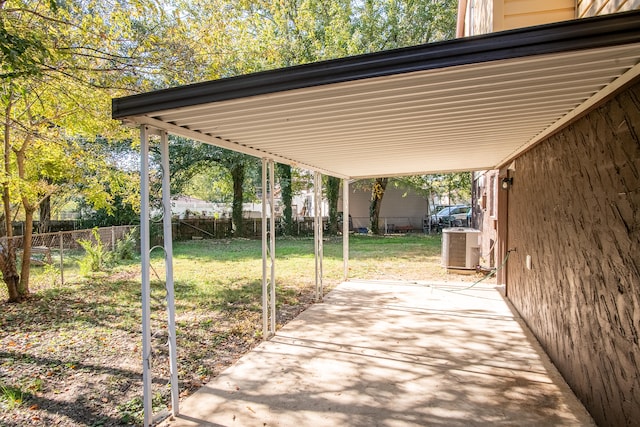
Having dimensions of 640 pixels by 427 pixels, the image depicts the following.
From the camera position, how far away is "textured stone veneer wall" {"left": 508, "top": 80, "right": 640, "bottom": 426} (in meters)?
2.04

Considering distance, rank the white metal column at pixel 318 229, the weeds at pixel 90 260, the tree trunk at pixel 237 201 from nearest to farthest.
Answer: the white metal column at pixel 318 229, the weeds at pixel 90 260, the tree trunk at pixel 237 201

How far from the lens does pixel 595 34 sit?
1382mm

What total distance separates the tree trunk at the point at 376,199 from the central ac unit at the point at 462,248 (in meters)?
8.24

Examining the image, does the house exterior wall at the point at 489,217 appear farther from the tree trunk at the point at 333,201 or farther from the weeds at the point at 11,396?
the tree trunk at the point at 333,201

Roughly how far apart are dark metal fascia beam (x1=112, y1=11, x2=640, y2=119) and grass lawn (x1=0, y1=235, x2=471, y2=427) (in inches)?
52.1

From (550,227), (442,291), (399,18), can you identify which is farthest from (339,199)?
(550,227)

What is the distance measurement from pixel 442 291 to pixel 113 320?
5194mm

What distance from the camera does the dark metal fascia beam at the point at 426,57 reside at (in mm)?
1373

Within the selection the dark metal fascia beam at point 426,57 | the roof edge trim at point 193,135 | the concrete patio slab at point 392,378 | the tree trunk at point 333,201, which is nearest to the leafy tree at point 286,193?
the tree trunk at point 333,201

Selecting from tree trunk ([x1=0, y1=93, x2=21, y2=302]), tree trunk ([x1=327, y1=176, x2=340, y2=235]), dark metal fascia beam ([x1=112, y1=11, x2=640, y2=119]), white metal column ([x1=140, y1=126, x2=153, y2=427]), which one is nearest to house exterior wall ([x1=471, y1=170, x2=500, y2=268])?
dark metal fascia beam ([x1=112, y1=11, x2=640, y2=119])

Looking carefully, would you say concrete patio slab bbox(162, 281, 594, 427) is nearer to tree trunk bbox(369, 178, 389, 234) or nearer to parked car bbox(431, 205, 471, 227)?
tree trunk bbox(369, 178, 389, 234)

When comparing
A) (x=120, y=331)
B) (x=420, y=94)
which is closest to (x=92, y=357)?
(x=120, y=331)

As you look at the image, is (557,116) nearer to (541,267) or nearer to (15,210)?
(541,267)

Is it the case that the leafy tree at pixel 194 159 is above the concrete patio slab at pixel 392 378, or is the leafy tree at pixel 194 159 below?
above
